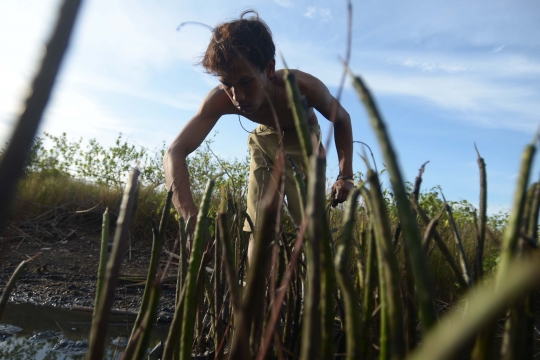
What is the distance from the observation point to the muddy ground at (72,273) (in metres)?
3.34

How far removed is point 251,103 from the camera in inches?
101

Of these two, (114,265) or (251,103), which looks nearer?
(114,265)

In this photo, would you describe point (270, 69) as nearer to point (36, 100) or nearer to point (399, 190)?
point (399, 190)

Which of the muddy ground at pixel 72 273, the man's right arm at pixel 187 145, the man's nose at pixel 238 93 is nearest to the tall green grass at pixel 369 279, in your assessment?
the man's right arm at pixel 187 145

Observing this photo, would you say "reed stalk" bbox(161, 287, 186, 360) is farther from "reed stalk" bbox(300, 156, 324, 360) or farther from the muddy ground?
the muddy ground

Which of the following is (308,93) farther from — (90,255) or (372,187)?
(90,255)

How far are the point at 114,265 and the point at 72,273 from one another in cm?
407

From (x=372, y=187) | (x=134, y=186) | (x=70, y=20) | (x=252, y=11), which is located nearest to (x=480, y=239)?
(x=372, y=187)

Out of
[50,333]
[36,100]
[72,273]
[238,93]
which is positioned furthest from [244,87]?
[72,273]

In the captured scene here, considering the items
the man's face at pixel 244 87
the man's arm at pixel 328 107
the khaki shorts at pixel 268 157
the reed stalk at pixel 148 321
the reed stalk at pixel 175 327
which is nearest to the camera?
the reed stalk at pixel 148 321

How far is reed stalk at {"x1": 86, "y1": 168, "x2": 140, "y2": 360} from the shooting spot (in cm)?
57

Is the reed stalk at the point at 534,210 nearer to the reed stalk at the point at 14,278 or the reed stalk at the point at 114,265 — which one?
the reed stalk at the point at 114,265

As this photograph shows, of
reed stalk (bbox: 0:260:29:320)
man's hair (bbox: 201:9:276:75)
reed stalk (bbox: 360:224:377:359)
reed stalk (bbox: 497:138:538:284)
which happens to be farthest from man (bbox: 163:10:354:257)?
reed stalk (bbox: 497:138:538:284)

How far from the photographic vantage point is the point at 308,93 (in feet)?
9.68
